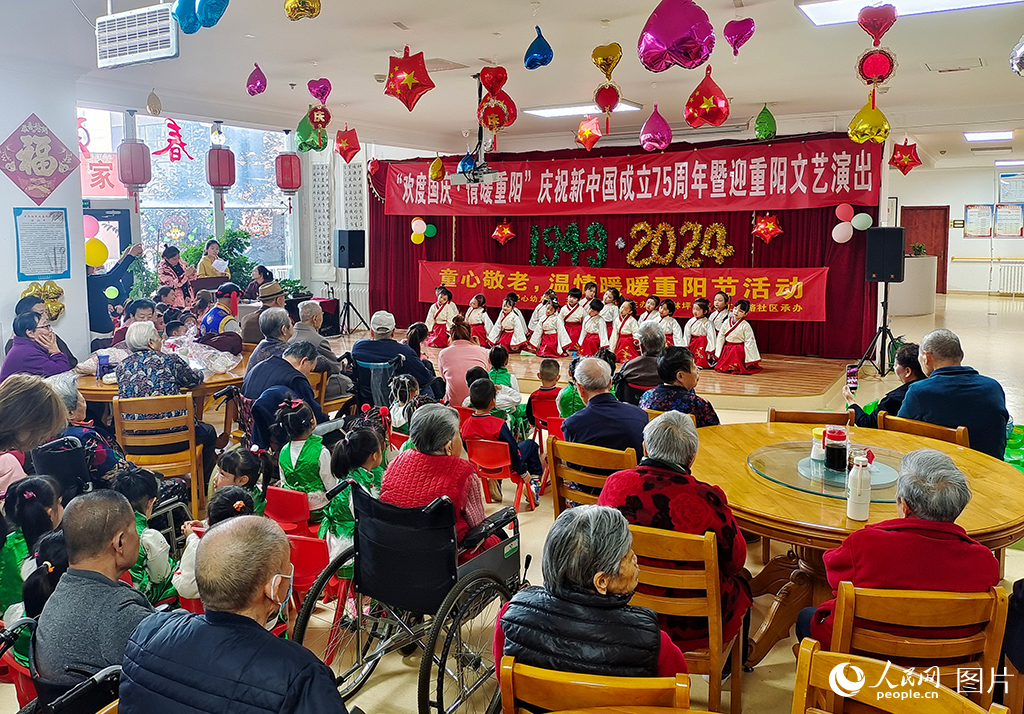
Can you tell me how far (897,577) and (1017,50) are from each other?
2.63m

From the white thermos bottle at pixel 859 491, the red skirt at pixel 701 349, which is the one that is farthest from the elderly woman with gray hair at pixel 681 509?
the red skirt at pixel 701 349

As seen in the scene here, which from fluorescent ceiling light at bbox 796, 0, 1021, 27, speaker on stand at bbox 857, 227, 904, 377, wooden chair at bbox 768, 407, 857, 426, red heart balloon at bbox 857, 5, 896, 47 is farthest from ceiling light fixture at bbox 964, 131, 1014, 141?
wooden chair at bbox 768, 407, 857, 426

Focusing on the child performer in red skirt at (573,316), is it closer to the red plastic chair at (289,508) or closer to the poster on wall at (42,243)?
the poster on wall at (42,243)

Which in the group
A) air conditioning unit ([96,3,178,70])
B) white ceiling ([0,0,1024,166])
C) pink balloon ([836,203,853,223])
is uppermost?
white ceiling ([0,0,1024,166])

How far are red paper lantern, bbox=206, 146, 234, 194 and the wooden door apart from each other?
15.2 metres

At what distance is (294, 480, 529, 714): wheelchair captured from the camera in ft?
8.07

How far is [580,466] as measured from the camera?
321cm

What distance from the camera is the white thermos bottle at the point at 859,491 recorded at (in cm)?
252

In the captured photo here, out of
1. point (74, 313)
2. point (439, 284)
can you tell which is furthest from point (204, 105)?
point (439, 284)

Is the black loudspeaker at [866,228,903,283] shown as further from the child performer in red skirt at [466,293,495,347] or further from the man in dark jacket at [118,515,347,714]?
the man in dark jacket at [118,515,347,714]

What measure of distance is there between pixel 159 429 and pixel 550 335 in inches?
247

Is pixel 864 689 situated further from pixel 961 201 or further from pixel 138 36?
pixel 961 201

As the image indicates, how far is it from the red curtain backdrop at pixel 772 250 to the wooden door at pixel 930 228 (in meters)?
9.90

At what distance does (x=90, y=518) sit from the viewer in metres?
2.01
